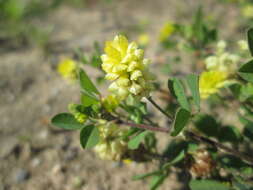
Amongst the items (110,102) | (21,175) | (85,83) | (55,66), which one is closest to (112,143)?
(110,102)

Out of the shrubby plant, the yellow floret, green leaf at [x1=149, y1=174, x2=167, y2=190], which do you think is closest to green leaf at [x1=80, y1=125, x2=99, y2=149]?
the shrubby plant

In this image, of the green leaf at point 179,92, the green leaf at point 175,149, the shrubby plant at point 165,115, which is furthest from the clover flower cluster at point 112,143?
the green leaf at point 179,92

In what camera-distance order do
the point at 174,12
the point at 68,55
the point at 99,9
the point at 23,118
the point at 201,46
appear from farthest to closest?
the point at 99,9
the point at 174,12
the point at 68,55
the point at 23,118
the point at 201,46

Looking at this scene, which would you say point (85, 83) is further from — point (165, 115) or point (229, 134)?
point (229, 134)

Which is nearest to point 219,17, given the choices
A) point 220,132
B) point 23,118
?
point 220,132

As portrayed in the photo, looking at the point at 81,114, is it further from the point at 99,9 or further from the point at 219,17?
the point at 99,9

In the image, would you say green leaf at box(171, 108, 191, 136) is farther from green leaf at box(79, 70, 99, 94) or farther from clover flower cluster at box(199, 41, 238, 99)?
clover flower cluster at box(199, 41, 238, 99)
